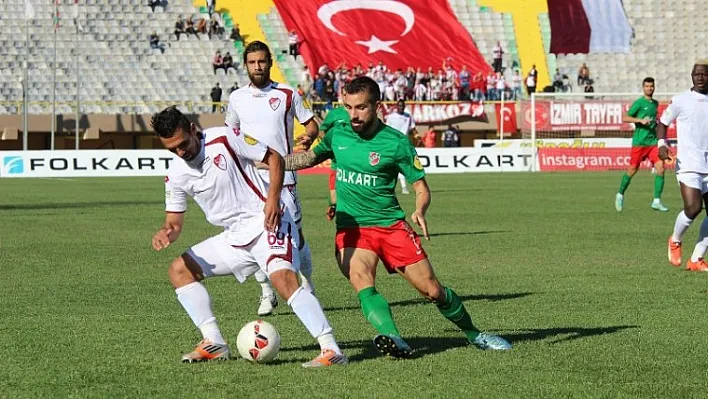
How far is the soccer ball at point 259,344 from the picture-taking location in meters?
7.92

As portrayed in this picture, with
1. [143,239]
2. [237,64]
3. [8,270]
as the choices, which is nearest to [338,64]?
[237,64]

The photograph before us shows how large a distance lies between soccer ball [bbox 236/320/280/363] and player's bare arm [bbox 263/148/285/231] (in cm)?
67

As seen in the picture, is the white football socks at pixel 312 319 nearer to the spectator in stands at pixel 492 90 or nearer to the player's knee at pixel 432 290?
the player's knee at pixel 432 290

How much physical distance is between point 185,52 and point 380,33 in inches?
355

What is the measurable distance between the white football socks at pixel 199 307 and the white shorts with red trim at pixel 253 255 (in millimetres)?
132

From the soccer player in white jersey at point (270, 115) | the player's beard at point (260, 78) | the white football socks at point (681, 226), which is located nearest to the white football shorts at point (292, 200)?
the soccer player in white jersey at point (270, 115)

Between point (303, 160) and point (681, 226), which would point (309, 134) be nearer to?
point (303, 160)

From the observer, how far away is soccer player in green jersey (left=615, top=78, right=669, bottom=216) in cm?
2447

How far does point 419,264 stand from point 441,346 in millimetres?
737

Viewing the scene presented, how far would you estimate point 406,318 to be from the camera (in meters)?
10.3

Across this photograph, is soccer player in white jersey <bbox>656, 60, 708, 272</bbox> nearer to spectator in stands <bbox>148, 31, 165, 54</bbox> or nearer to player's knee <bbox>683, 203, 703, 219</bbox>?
player's knee <bbox>683, 203, 703, 219</bbox>

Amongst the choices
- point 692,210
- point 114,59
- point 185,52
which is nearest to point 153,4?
point 185,52

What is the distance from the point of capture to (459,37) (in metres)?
57.1

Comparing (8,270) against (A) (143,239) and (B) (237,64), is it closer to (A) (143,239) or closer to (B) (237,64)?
(A) (143,239)
